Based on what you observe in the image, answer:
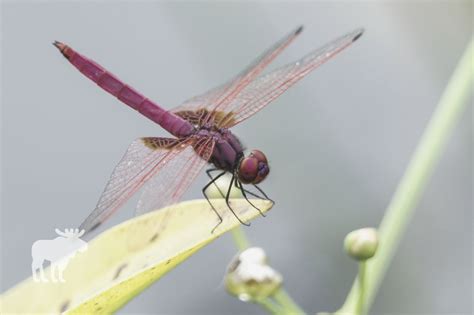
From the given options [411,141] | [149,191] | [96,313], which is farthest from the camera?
[411,141]

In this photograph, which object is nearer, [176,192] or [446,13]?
[176,192]

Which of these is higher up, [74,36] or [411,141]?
[74,36]

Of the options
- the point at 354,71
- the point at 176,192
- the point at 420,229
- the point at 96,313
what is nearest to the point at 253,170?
the point at 176,192

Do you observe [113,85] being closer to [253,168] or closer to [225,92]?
[225,92]

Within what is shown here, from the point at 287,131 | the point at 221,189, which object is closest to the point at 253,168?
the point at 221,189

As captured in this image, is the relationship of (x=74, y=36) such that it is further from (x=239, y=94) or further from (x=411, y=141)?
(x=239, y=94)

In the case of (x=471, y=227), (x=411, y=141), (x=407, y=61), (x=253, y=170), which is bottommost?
(x=471, y=227)
